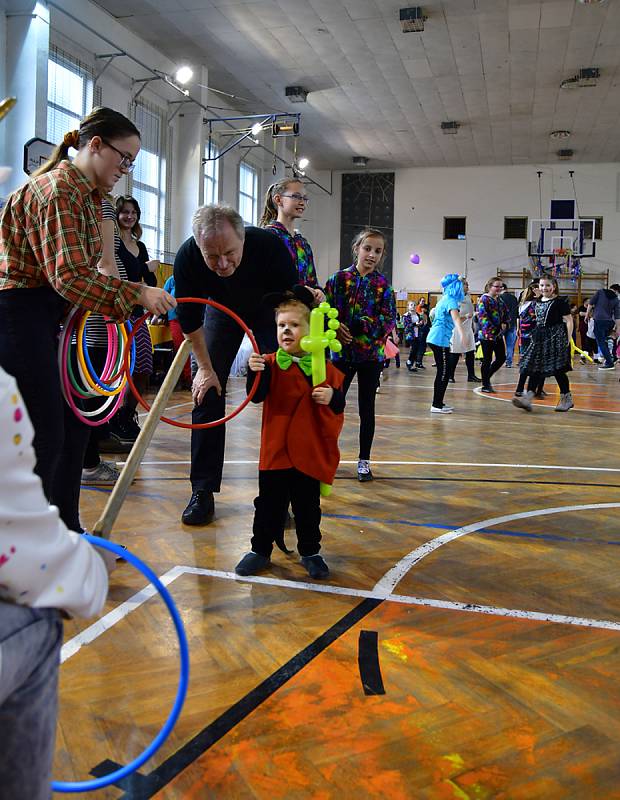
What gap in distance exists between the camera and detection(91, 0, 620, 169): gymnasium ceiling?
12.8 metres

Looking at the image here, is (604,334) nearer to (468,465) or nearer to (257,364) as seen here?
(468,465)

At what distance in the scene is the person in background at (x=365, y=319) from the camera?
4.72m

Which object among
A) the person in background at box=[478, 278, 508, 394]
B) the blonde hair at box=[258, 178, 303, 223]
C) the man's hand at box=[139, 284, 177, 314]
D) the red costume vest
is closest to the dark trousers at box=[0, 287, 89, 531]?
the man's hand at box=[139, 284, 177, 314]

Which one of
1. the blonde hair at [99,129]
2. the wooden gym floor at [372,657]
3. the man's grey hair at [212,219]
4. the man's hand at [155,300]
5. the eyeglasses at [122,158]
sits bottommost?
the wooden gym floor at [372,657]

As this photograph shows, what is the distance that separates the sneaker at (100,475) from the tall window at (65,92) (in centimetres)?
884

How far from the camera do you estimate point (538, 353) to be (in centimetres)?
889

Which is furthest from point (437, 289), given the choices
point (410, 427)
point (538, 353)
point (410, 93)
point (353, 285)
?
point (353, 285)

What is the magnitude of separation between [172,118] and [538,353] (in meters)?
10.6

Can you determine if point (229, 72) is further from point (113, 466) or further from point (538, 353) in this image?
point (113, 466)

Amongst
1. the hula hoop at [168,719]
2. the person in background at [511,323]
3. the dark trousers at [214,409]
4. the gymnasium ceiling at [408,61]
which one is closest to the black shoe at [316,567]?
the dark trousers at [214,409]

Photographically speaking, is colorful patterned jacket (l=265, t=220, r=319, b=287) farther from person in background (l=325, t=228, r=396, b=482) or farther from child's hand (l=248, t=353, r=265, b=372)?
child's hand (l=248, t=353, r=265, b=372)

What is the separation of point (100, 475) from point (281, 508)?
192 cm

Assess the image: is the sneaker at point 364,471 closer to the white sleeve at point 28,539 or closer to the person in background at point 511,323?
the white sleeve at point 28,539

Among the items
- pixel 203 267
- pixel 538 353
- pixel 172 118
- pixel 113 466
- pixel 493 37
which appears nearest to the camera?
pixel 203 267
